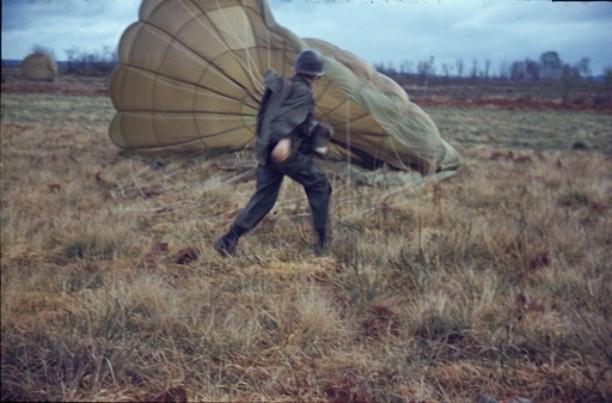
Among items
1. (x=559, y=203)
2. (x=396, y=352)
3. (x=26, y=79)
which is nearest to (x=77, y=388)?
(x=396, y=352)

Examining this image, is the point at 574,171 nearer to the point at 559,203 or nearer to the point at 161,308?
the point at 559,203

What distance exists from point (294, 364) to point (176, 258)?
6.28 ft

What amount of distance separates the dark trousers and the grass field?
280 millimetres

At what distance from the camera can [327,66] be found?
6980mm

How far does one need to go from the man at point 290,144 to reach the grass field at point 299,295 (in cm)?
27

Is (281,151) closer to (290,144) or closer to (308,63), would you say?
(290,144)

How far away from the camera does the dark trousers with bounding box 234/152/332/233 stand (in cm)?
505

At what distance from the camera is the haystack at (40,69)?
33.7 metres

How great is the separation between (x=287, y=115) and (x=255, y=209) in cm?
87

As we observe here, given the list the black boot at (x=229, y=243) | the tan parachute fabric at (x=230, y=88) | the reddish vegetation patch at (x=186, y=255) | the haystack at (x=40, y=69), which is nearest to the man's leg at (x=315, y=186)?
the black boot at (x=229, y=243)

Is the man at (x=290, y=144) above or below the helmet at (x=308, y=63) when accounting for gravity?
below

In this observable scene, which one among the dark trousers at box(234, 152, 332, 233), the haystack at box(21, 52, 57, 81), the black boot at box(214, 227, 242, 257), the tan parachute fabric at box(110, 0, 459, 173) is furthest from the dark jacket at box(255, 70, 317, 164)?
the haystack at box(21, 52, 57, 81)

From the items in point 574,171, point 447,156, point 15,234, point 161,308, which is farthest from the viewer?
point 574,171

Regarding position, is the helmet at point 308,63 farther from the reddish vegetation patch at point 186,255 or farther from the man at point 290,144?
the reddish vegetation patch at point 186,255
